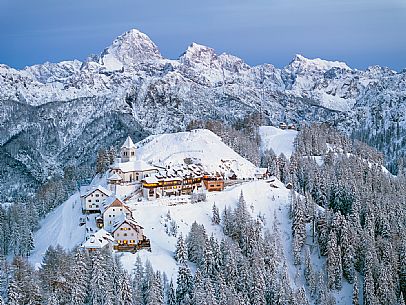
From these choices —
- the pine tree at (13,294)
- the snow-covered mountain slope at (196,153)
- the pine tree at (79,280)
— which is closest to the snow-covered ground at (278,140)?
the snow-covered mountain slope at (196,153)

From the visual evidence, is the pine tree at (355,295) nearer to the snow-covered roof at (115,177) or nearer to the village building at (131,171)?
the village building at (131,171)

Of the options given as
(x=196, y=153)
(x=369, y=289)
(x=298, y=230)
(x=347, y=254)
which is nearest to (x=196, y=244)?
(x=298, y=230)

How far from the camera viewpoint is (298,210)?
92312mm

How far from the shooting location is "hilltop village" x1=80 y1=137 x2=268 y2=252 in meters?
79.8

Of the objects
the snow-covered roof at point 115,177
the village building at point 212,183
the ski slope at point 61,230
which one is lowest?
the ski slope at point 61,230

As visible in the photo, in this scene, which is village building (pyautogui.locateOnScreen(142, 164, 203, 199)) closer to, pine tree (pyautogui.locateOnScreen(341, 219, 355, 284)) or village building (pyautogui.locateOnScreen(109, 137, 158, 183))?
village building (pyautogui.locateOnScreen(109, 137, 158, 183))

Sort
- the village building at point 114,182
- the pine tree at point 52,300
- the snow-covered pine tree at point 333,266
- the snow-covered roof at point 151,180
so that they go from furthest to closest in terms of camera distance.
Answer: the village building at point 114,182
the snow-covered roof at point 151,180
the snow-covered pine tree at point 333,266
the pine tree at point 52,300

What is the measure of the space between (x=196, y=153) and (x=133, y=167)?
18.1 m

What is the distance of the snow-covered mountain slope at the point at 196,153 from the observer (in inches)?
4438

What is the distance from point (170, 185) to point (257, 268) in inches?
1067

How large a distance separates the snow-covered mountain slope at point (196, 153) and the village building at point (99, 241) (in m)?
33.2


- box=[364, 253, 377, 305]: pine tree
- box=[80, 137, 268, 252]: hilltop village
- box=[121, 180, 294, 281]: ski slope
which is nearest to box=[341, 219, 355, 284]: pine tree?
box=[364, 253, 377, 305]: pine tree

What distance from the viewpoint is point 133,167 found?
104 metres

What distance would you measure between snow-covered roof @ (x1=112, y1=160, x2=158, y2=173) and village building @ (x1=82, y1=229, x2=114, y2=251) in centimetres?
2388
